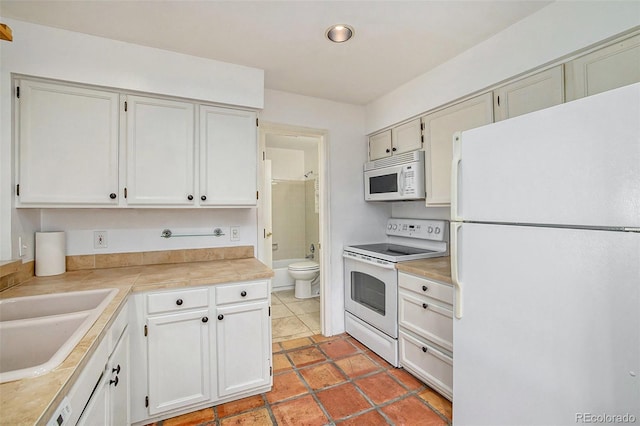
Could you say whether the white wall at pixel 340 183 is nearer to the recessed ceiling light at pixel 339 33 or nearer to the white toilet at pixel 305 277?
the recessed ceiling light at pixel 339 33

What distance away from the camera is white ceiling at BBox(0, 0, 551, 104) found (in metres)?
1.59

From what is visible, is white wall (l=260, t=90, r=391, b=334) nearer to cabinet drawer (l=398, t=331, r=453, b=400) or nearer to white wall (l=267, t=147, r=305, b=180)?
cabinet drawer (l=398, t=331, r=453, b=400)

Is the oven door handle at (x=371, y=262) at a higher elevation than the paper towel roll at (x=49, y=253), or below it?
below

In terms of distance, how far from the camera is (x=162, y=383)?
174cm

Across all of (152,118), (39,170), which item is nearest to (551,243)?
(152,118)

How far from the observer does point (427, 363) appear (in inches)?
81.0

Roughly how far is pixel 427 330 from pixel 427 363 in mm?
236

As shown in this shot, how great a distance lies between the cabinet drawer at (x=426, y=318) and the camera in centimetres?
190

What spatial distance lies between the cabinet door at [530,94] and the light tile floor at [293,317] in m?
2.58

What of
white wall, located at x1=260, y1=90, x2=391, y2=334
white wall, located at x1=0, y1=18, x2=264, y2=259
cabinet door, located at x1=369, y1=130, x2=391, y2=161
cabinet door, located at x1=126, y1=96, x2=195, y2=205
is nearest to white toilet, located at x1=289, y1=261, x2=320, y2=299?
white wall, located at x1=260, y1=90, x2=391, y2=334

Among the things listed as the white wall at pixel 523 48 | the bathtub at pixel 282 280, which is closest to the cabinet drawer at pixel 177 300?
the white wall at pixel 523 48

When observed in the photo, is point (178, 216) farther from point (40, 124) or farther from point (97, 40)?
point (97, 40)

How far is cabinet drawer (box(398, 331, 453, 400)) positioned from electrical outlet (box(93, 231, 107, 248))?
2.35m

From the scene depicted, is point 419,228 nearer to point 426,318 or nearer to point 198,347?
point 426,318
